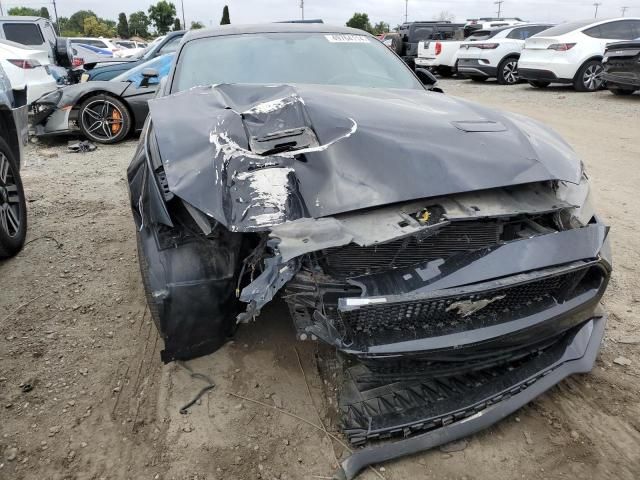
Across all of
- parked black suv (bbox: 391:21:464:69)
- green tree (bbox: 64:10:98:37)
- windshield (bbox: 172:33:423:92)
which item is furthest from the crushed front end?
green tree (bbox: 64:10:98:37)

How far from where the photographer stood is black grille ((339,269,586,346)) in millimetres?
1822

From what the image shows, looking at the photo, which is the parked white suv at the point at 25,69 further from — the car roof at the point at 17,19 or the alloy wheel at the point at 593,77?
the alloy wheel at the point at 593,77

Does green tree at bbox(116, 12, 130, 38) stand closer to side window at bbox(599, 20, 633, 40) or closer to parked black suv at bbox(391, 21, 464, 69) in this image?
parked black suv at bbox(391, 21, 464, 69)

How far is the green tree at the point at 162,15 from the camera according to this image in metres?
63.6

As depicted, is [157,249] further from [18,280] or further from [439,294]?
[18,280]

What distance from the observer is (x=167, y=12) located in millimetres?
63906

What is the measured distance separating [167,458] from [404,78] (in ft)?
9.64

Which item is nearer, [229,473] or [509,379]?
[229,473]

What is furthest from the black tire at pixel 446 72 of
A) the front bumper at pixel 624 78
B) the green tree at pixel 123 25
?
the green tree at pixel 123 25

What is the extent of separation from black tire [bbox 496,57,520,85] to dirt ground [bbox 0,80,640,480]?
11.8 m

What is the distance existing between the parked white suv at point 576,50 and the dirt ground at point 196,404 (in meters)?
9.20

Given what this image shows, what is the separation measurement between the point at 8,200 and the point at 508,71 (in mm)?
13523

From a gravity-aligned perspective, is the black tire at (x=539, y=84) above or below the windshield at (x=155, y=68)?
below

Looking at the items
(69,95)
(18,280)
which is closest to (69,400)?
(18,280)
